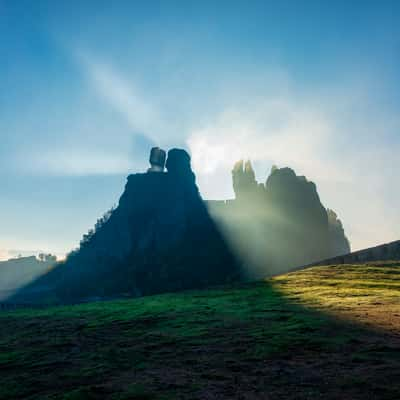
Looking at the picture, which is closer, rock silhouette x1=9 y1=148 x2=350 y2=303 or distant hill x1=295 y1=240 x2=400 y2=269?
distant hill x1=295 y1=240 x2=400 y2=269

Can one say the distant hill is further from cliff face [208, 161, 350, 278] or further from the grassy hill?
cliff face [208, 161, 350, 278]

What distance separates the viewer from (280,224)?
15875cm

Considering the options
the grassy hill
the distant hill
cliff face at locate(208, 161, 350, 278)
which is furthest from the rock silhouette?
the grassy hill

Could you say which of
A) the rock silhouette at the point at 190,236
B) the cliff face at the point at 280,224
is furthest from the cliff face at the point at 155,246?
the cliff face at the point at 280,224

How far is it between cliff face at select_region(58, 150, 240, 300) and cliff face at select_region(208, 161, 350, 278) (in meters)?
9.47

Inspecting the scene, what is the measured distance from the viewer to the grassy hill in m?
14.0

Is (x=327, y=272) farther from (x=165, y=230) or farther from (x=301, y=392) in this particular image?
(x=165, y=230)

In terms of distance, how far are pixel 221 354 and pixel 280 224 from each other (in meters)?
144

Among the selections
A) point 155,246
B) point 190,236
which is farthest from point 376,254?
point 155,246

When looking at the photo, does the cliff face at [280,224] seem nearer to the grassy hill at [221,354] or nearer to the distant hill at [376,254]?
the distant hill at [376,254]

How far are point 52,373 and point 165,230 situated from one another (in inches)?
5689

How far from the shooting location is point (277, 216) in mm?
161000

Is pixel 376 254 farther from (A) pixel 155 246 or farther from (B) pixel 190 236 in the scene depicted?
(A) pixel 155 246

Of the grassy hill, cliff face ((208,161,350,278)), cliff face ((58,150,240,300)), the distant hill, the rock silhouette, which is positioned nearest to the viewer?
the grassy hill
